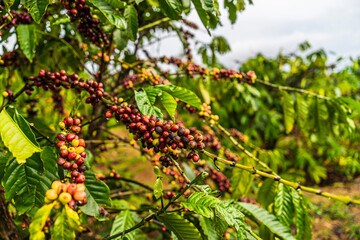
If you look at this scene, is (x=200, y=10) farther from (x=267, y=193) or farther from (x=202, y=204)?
(x=267, y=193)

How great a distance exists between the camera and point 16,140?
61cm

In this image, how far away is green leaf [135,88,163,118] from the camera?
84 cm

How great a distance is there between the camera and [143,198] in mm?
2168

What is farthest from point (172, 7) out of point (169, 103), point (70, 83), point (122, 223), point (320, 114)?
point (320, 114)

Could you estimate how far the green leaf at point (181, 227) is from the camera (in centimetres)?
76

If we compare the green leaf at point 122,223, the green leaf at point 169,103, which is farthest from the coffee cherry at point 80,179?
the green leaf at point 122,223

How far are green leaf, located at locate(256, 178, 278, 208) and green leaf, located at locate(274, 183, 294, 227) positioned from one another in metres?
0.08

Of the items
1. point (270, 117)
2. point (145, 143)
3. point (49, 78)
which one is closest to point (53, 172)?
point (145, 143)

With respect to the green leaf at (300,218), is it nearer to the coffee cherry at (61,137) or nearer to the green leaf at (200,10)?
the green leaf at (200,10)

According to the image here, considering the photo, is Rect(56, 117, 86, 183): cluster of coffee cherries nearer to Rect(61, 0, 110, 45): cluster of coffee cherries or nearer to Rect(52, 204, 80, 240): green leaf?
Rect(52, 204, 80, 240): green leaf

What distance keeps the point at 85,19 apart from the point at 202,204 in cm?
97

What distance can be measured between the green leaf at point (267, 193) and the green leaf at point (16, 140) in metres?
0.97

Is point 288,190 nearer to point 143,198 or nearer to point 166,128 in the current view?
point 166,128

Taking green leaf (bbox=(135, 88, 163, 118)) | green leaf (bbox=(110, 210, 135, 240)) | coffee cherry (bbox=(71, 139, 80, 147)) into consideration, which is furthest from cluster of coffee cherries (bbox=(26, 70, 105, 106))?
green leaf (bbox=(110, 210, 135, 240))
